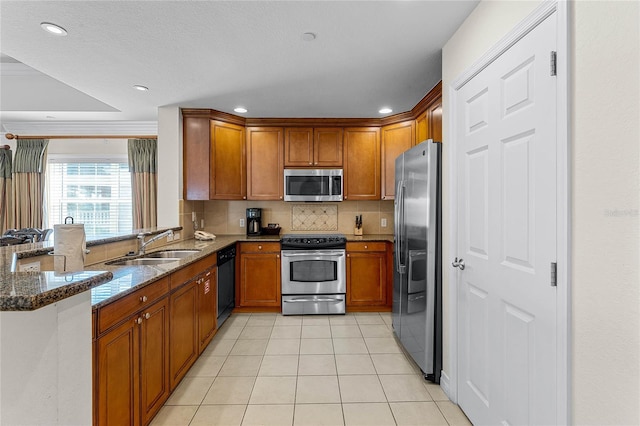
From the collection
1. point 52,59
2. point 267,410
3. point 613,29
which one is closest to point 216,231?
point 52,59

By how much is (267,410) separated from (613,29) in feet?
7.96

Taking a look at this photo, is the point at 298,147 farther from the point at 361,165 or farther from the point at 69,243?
the point at 69,243

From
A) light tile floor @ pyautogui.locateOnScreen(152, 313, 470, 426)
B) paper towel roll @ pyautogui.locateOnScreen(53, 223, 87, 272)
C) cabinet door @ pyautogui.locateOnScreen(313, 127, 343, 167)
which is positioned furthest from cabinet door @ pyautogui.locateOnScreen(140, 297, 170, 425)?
cabinet door @ pyautogui.locateOnScreen(313, 127, 343, 167)

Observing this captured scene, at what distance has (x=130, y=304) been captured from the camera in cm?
157

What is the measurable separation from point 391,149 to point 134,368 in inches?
134

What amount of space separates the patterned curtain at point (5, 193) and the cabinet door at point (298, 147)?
4090 mm

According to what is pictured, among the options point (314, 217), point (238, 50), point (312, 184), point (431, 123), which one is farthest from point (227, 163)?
point (431, 123)

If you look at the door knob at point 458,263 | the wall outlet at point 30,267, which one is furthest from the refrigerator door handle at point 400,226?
the wall outlet at point 30,267

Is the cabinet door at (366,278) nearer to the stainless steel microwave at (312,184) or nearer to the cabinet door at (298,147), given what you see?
the stainless steel microwave at (312,184)

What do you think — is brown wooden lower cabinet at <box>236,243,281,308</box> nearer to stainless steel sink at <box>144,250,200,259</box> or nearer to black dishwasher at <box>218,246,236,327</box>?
black dishwasher at <box>218,246,236,327</box>

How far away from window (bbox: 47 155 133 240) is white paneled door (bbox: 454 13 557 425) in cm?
480

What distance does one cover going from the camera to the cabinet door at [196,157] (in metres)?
3.64

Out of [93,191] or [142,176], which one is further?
[93,191]

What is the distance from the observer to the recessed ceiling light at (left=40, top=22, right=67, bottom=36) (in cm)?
189
